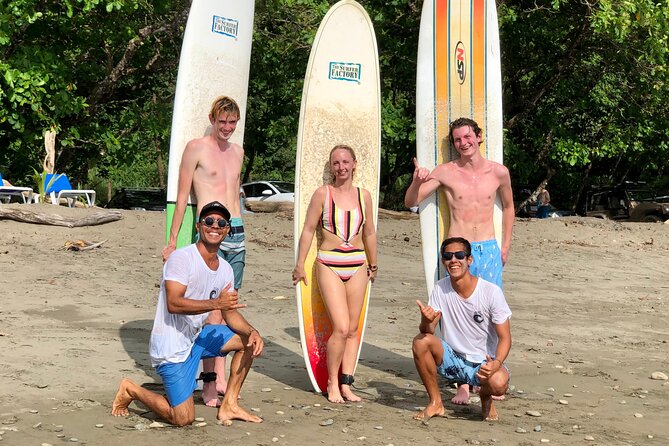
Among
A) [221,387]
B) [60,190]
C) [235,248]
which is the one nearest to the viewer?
[221,387]

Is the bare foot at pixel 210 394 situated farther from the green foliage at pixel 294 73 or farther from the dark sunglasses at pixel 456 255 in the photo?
the green foliage at pixel 294 73

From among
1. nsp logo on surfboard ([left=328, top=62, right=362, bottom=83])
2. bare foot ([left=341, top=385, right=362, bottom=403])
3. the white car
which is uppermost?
nsp logo on surfboard ([left=328, top=62, right=362, bottom=83])

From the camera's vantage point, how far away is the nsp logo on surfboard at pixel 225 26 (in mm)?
6164

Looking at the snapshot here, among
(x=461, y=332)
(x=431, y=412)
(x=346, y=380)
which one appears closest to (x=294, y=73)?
(x=346, y=380)

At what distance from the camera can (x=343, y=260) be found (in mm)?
5551

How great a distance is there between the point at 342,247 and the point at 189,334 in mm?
1221

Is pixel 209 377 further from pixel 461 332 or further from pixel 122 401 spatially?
pixel 461 332

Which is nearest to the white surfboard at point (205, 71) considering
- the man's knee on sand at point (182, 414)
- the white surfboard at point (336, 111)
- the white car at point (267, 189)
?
the white surfboard at point (336, 111)

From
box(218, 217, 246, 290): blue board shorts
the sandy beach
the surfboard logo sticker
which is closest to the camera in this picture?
the sandy beach

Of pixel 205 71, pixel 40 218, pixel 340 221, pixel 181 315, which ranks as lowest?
pixel 181 315

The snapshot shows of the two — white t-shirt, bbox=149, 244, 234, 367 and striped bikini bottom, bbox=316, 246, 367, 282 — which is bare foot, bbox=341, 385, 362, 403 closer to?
striped bikini bottom, bbox=316, 246, 367, 282

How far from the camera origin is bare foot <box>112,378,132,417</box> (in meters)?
4.67

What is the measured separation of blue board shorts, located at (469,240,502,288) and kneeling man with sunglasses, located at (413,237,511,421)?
56cm

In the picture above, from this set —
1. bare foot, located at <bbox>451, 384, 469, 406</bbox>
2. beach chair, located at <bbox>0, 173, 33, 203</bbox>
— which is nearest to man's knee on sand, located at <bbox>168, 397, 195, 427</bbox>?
bare foot, located at <bbox>451, 384, 469, 406</bbox>
